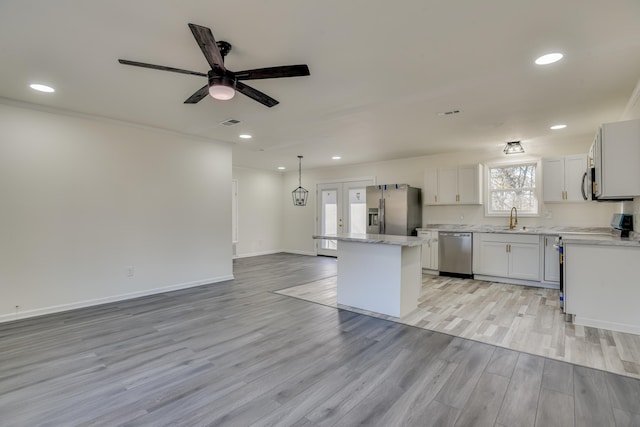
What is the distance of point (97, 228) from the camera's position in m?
4.07

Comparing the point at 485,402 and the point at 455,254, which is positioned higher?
the point at 455,254

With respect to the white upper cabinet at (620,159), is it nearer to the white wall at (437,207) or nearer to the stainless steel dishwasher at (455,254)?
the white wall at (437,207)

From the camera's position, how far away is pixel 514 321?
3.43 m

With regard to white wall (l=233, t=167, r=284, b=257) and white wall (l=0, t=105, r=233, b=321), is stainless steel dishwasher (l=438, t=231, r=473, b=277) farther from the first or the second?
white wall (l=233, t=167, r=284, b=257)

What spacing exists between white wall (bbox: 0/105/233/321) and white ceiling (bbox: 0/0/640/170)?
1.33 feet

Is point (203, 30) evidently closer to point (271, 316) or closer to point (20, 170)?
point (271, 316)

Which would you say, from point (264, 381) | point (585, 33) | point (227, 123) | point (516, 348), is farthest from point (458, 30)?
point (227, 123)

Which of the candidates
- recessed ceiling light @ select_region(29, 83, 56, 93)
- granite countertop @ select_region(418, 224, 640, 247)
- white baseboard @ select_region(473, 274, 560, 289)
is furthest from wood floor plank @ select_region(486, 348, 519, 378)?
recessed ceiling light @ select_region(29, 83, 56, 93)

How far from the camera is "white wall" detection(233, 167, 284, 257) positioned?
821cm

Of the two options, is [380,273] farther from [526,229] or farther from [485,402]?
[526,229]

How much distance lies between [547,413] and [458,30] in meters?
2.56

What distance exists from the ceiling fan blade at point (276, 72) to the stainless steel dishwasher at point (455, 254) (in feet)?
15.2

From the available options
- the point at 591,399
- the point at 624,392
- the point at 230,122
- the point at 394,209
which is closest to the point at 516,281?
the point at 394,209

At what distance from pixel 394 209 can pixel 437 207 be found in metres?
0.96
